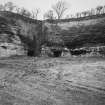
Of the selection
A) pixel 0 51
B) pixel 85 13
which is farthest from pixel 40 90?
pixel 85 13

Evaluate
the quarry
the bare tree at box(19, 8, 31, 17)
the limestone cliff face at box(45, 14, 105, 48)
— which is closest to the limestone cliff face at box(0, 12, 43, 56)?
the quarry

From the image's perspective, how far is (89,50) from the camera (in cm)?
2045

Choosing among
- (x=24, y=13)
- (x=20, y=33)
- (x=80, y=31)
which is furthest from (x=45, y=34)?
(x=24, y=13)

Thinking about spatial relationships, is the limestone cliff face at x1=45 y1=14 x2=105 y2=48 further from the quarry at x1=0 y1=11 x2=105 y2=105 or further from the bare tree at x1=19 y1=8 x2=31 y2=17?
the bare tree at x1=19 y1=8 x2=31 y2=17

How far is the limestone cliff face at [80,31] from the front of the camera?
2169 centimetres

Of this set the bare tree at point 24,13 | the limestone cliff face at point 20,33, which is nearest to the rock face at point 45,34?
the limestone cliff face at point 20,33

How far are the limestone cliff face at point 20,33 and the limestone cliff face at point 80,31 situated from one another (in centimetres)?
292

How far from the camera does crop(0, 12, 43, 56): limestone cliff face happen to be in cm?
2084

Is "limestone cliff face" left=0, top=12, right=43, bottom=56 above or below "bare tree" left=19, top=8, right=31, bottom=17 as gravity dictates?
below

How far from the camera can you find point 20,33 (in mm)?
23500

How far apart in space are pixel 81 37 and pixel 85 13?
76.8 feet

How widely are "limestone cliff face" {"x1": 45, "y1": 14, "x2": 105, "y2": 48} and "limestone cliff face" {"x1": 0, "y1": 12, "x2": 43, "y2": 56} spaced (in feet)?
9.57

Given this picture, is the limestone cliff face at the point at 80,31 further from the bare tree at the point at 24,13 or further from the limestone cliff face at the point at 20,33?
the bare tree at the point at 24,13

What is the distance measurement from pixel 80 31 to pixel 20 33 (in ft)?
39.6
